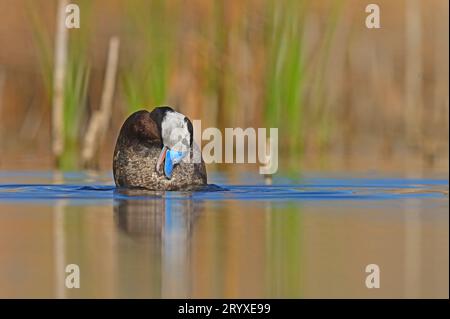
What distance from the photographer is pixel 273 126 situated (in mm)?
9352

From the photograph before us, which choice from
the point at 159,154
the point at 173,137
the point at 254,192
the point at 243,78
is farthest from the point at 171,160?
the point at 243,78

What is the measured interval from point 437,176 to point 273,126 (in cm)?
140

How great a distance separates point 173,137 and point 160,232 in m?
2.23

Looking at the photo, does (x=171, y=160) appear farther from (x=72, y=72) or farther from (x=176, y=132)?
(x=72, y=72)

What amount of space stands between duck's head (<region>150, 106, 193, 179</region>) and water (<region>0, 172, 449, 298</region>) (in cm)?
26

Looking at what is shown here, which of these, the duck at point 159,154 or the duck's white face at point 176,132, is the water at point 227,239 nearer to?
the duck at point 159,154

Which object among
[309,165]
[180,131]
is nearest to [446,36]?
[309,165]

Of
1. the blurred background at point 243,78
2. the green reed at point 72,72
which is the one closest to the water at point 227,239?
the green reed at point 72,72

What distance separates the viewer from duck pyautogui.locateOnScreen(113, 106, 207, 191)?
7543 millimetres

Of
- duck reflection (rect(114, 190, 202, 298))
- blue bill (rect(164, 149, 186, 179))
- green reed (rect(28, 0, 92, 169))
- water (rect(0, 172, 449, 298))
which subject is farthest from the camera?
green reed (rect(28, 0, 92, 169))

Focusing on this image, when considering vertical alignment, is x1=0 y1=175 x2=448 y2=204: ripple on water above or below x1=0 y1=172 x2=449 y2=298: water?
above

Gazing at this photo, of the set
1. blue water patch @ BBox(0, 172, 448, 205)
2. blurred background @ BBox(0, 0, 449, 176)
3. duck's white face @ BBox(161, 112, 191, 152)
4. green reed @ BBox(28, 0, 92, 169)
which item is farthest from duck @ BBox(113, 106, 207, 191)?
green reed @ BBox(28, 0, 92, 169)

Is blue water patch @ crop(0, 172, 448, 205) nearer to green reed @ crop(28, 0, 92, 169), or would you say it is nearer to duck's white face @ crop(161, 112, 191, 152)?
duck's white face @ crop(161, 112, 191, 152)

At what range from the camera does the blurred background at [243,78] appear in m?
9.59
